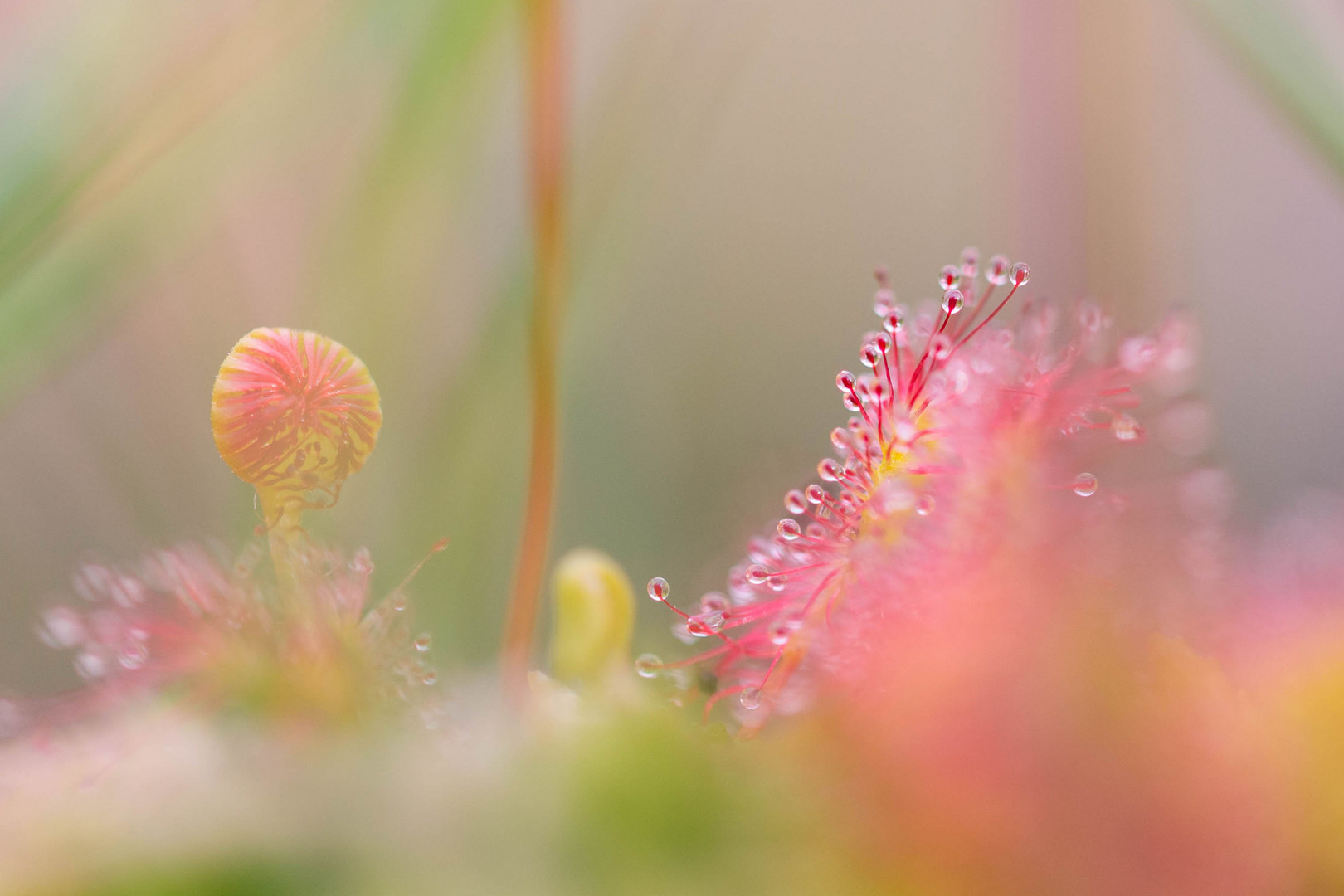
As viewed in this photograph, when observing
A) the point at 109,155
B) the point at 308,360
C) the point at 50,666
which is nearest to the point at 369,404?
the point at 308,360

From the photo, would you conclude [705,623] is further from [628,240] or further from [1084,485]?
[628,240]

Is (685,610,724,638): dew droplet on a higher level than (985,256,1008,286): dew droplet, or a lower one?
lower

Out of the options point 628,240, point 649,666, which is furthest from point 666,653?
point 628,240

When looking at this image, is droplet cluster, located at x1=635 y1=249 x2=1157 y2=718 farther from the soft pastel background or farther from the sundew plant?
the soft pastel background

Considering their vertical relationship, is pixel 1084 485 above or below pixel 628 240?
below

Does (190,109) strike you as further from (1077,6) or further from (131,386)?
(1077,6)

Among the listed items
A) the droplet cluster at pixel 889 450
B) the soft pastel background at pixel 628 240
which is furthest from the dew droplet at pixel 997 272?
the soft pastel background at pixel 628 240

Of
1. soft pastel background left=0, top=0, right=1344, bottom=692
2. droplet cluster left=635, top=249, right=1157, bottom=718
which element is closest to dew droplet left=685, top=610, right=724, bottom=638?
droplet cluster left=635, top=249, right=1157, bottom=718
